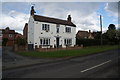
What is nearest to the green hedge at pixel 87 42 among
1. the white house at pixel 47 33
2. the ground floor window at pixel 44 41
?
the white house at pixel 47 33

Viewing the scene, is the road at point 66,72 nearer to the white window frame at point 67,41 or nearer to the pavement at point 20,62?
the pavement at point 20,62

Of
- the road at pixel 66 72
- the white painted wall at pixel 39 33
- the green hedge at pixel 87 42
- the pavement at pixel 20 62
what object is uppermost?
the white painted wall at pixel 39 33

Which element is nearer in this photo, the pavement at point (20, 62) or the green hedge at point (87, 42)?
the pavement at point (20, 62)

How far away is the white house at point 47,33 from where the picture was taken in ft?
92.6

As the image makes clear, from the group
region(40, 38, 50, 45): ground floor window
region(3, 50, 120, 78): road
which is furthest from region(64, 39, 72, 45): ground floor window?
region(3, 50, 120, 78): road

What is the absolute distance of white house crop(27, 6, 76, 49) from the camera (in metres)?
28.2

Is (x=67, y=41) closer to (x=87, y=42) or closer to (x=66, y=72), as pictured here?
(x=87, y=42)

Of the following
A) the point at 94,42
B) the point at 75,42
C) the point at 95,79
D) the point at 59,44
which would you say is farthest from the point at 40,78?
the point at 94,42

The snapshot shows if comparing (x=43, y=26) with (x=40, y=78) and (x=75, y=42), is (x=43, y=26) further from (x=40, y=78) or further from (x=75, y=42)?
(x=40, y=78)

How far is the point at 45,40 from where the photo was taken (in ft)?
96.9

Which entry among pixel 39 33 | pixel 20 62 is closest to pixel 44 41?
pixel 39 33

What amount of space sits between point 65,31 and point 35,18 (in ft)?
29.3

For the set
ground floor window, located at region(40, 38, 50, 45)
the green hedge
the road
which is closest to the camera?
the road

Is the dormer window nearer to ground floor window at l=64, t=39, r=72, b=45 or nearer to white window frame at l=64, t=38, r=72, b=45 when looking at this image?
white window frame at l=64, t=38, r=72, b=45
